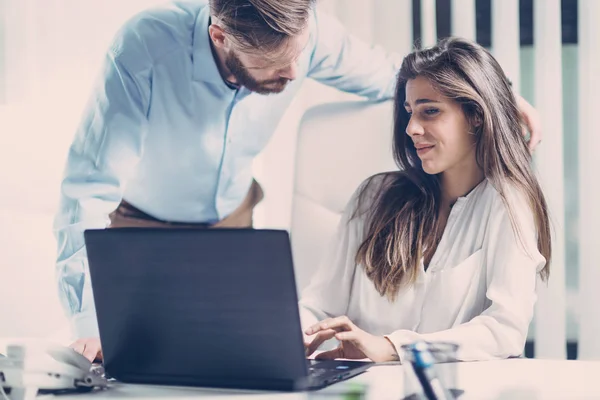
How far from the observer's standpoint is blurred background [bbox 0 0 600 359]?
2.43 meters

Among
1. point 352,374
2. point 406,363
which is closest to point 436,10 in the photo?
point 352,374

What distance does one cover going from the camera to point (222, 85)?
2172 millimetres

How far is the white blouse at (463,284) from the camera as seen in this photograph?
1506mm

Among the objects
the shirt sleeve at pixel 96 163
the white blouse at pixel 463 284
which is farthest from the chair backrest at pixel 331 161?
the shirt sleeve at pixel 96 163

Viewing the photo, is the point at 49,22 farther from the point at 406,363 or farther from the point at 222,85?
the point at 406,363

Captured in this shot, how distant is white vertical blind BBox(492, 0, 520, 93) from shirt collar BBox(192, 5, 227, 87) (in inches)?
35.9

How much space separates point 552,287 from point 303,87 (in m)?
1.06

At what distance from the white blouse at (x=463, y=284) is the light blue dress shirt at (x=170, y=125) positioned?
578mm

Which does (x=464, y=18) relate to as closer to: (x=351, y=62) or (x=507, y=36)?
(x=507, y=36)

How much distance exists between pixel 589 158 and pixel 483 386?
1578 millimetres

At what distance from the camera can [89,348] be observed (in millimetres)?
1360

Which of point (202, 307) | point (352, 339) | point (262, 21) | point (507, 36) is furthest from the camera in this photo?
point (507, 36)

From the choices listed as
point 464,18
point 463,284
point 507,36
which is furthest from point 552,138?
point 463,284

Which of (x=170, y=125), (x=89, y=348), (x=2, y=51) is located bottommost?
(x=89, y=348)
